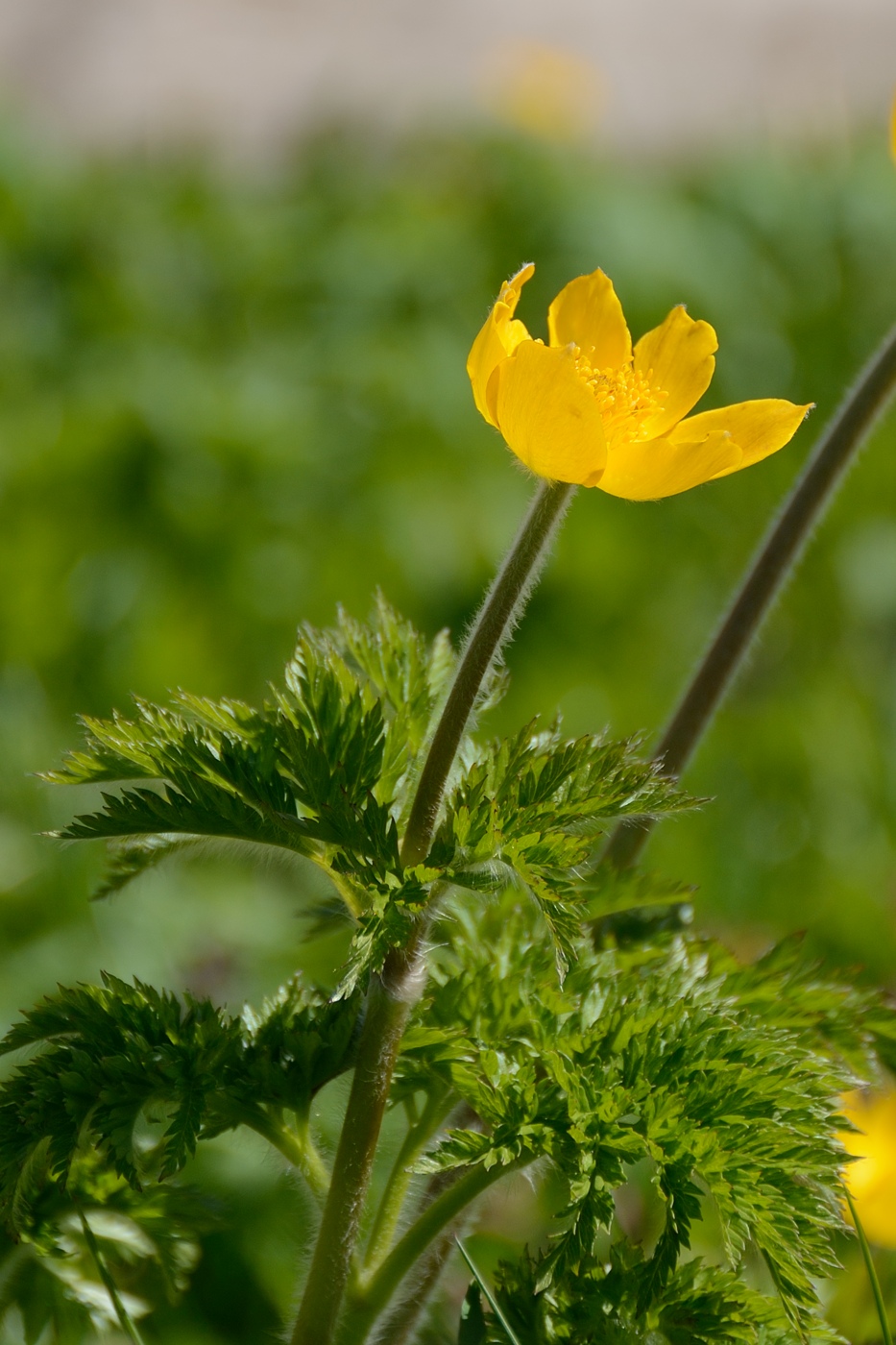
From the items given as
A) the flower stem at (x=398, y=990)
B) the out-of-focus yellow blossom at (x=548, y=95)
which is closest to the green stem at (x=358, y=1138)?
the flower stem at (x=398, y=990)

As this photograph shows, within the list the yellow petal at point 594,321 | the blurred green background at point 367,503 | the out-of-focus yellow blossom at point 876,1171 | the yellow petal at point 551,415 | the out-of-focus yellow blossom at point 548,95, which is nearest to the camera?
the yellow petal at point 551,415

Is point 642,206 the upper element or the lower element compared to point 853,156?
lower

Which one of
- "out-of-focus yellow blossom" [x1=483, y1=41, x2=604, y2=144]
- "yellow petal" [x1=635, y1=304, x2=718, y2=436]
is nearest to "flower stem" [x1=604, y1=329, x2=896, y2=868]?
"yellow petal" [x1=635, y1=304, x2=718, y2=436]

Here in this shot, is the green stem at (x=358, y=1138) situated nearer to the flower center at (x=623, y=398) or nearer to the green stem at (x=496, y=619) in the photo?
the green stem at (x=496, y=619)

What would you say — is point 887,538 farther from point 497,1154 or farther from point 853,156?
point 497,1154

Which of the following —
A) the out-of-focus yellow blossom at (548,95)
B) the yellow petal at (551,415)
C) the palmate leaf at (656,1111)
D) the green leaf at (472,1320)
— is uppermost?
the out-of-focus yellow blossom at (548,95)

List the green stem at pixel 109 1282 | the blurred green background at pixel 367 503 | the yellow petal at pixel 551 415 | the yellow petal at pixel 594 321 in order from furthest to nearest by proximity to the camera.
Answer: the blurred green background at pixel 367 503 → the yellow petal at pixel 594 321 → the green stem at pixel 109 1282 → the yellow petal at pixel 551 415

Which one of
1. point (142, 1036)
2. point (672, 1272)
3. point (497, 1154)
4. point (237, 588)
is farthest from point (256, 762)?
point (237, 588)
